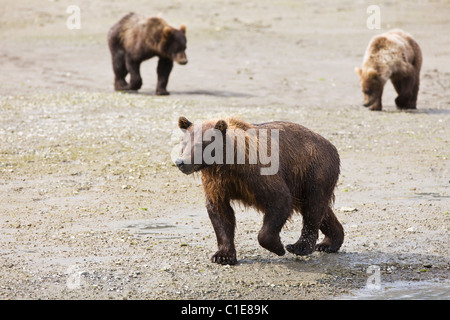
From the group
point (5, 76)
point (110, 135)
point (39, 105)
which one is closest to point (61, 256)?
point (110, 135)

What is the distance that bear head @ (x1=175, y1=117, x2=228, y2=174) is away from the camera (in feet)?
20.1

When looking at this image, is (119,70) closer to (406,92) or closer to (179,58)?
(179,58)

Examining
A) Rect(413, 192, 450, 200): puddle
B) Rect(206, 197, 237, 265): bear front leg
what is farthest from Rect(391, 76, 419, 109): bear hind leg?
Rect(206, 197, 237, 265): bear front leg

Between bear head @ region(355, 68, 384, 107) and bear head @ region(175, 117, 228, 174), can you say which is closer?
bear head @ region(175, 117, 228, 174)

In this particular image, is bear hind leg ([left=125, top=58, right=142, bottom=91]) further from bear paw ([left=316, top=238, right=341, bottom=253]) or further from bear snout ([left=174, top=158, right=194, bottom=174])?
bear snout ([left=174, top=158, right=194, bottom=174])

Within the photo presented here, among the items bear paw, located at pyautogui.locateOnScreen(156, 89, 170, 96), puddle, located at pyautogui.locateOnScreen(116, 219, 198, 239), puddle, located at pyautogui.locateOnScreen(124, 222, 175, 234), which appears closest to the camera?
puddle, located at pyautogui.locateOnScreen(116, 219, 198, 239)

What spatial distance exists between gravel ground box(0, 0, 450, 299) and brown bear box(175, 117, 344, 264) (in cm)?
33

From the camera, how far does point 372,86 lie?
555 inches

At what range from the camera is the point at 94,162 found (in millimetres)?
10109

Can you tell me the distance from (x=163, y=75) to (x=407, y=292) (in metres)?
9.58

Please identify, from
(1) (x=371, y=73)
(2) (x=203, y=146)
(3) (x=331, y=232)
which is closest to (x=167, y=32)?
(1) (x=371, y=73)

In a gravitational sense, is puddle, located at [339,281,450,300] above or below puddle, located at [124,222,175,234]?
below

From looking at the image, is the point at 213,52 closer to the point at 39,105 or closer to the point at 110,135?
the point at 39,105

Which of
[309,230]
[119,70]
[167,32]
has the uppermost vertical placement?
[167,32]
